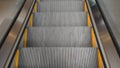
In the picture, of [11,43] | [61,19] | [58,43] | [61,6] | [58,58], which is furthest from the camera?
[61,6]

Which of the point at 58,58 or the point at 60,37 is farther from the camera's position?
the point at 60,37

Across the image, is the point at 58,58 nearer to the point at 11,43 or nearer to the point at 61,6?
the point at 11,43

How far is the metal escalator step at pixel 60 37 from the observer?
2.79 m

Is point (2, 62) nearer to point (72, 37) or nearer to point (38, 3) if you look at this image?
point (72, 37)

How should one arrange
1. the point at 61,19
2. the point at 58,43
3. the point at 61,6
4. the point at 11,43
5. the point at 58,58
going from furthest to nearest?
1. the point at 61,6
2. the point at 61,19
3. the point at 58,43
4. the point at 58,58
5. the point at 11,43

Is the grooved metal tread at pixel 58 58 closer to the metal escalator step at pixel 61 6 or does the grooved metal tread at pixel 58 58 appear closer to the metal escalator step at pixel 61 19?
the metal escalator step at pixel 61 19

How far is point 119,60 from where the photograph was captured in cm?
156

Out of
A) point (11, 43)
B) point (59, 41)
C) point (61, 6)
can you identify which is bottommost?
point (61, 6)

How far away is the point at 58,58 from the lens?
231 centimetres

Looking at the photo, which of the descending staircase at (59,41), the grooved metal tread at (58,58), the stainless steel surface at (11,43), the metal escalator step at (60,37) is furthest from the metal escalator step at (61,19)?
the grooved metal tread at (58,58)

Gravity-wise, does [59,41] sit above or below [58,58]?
below

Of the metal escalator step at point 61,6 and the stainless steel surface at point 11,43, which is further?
the metal escalator step at point 61,6

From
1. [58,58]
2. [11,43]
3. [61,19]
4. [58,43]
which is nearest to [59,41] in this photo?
[58,43]

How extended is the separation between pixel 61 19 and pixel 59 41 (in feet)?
2.24
